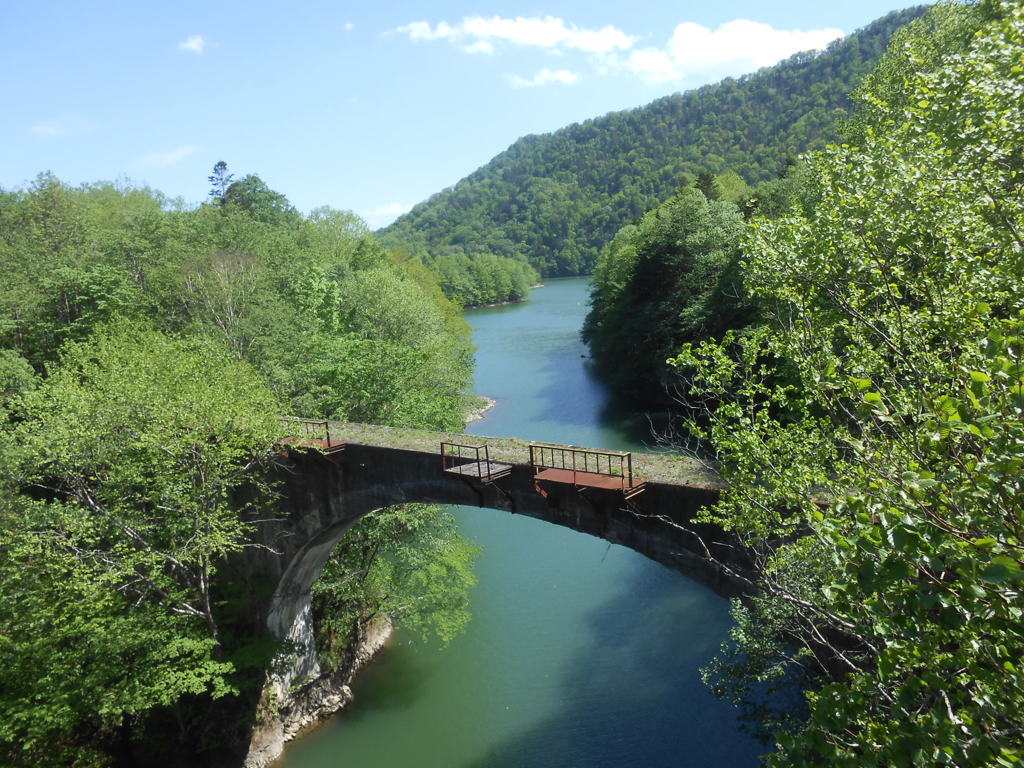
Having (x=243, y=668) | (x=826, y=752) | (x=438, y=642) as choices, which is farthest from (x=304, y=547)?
(x=826, y=752)

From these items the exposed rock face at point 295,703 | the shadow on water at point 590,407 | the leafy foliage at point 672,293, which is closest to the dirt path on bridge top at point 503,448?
the exposed rock face at point 295,703

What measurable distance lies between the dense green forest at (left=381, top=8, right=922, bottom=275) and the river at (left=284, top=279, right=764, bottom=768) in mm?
91828

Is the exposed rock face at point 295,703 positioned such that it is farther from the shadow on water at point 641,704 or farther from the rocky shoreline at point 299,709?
the shadow on water at point 641,704

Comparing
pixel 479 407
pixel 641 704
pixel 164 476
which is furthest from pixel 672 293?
pixel 164 476

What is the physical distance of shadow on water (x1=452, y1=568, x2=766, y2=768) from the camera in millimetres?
14266

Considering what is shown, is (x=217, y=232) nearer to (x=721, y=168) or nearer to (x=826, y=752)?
(x=826, y=752)

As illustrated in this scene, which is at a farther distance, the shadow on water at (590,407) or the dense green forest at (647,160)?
the dense green forest at (647,160)

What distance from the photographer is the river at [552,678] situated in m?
14.8

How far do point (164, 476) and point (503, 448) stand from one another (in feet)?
23.0

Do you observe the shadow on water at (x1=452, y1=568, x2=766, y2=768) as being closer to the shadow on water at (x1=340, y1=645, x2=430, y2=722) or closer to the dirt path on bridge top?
the shadow on water at (x1=340, y1=645, x2=430, y2=722)

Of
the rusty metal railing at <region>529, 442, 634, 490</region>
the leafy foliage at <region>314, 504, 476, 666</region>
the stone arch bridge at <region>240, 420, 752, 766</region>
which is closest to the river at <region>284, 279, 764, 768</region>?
the leafy foliage at <region>314, 504, 476, 666</region>

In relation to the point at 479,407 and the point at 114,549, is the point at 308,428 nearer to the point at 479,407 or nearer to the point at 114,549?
the point at 114,549

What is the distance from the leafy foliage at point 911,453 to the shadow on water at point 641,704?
13.8ft

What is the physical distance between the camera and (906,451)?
5.22m
